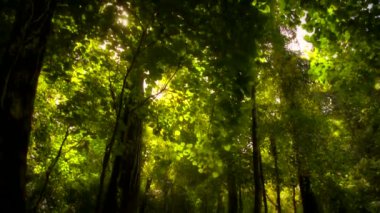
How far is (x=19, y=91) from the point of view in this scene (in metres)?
3.93

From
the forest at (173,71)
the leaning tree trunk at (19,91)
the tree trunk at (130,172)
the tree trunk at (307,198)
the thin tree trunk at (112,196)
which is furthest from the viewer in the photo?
the tree trunk at (307,198)

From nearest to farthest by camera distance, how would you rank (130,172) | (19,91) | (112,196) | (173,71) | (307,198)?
(19,91) → (173,71) → (112,196) → (130,172) → (307,198)

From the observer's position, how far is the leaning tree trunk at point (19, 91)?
3656mm

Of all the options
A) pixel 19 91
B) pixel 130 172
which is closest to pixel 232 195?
pixel 130 172

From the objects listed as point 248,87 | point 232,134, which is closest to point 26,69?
point 248,87

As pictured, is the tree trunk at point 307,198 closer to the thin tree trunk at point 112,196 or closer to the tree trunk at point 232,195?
the tree trunk at point 232,195

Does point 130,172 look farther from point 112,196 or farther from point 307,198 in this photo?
point 307,198

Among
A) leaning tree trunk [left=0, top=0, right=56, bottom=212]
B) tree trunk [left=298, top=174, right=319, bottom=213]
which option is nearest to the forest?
leaning tree trunk [left=0, top=0, right=56, bottom=212]

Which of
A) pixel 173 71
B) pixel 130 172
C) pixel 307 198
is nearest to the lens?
pixel 173 71

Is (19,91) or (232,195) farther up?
(232,195)

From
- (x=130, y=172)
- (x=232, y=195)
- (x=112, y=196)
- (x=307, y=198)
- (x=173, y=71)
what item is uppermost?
(x=232, y=195)

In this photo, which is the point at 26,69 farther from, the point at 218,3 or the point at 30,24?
the point at 218,3

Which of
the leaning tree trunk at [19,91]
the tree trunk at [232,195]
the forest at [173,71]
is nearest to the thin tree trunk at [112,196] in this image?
the forest at [173,71]

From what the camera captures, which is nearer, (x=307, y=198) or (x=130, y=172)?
(x=130, y=172)
